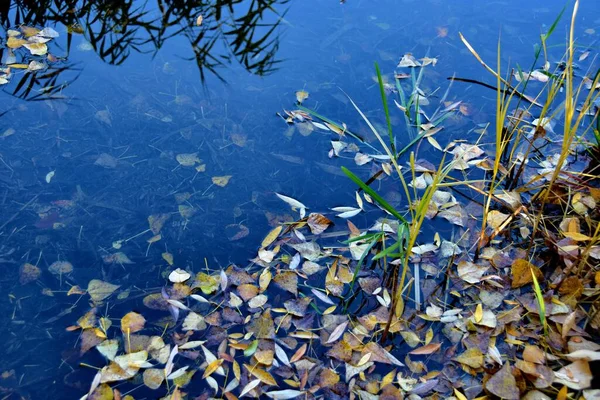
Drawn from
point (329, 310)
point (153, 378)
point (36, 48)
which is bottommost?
point (153, 378)

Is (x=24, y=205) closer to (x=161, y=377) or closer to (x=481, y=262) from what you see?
(x=161, y=377)

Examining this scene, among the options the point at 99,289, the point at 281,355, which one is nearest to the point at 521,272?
the point at 281,355

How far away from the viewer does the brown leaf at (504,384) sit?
170cm

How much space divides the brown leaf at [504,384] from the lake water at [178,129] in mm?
881

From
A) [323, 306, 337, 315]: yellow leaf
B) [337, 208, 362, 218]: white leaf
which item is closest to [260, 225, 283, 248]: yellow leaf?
[337, 208, 362, 218]: white leaf

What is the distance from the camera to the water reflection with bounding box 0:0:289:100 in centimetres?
312

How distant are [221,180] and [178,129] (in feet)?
1.43

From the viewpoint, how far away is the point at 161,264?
218 cm

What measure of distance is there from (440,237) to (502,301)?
0.39m

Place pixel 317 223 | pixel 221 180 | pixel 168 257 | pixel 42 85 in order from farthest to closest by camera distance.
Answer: pixel 42 85 → pixel 221 180 → pixel 317 223 → pixel 168 257

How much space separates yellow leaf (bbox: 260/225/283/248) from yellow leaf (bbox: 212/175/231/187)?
39 centimetres

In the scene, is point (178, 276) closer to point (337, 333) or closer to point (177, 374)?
point (177, 374)

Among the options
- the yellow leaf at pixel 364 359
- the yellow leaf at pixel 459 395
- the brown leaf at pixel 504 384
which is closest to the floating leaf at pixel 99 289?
the yellow leaf at pixel 364 359

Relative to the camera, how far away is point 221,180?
8.28 feet
